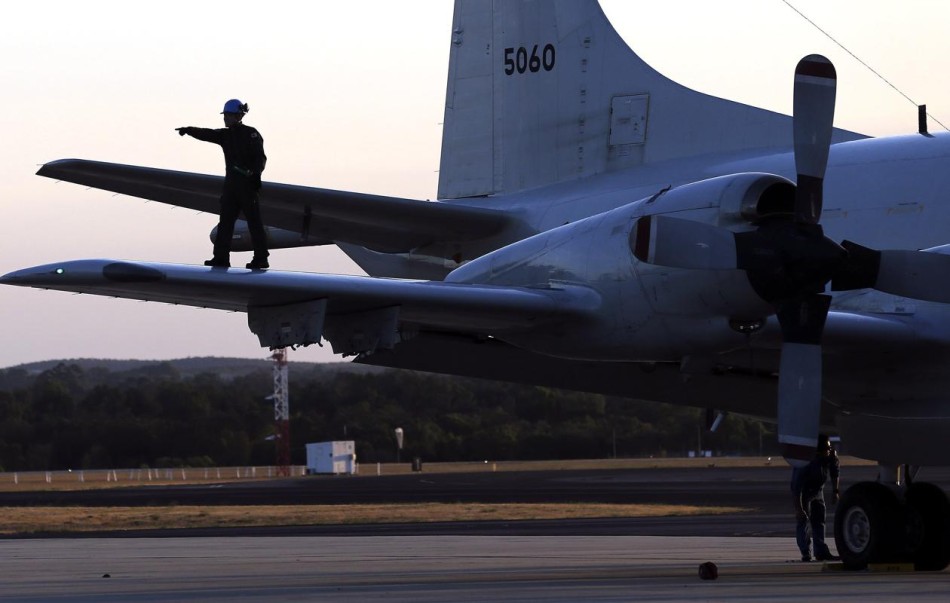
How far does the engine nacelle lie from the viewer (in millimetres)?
13656

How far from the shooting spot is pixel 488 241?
18422mm

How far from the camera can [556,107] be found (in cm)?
2103

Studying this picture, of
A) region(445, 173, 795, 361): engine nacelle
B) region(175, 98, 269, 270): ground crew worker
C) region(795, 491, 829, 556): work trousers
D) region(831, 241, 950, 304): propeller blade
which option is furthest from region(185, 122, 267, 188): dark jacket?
region(795, 491, 829, 556): work trousers

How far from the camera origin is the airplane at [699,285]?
535 inches

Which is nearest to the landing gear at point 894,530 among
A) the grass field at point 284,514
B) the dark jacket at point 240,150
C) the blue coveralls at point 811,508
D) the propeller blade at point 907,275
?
the blue coveralls at point 811,508

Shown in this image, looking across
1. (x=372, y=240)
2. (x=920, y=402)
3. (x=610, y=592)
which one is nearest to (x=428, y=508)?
(x=372, y=240)

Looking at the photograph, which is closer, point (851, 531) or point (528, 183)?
point (851, 531)

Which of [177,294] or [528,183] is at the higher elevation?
[528,183]

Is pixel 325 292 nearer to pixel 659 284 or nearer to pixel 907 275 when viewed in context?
pixel 659 284

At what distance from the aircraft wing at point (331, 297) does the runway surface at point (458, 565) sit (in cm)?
243

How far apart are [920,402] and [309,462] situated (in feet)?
182

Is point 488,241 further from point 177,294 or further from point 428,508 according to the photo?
point 428,508

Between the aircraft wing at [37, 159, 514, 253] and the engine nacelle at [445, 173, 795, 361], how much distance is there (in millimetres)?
3056

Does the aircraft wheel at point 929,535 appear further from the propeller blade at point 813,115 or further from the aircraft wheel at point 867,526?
the propeller blade at point 813,115
